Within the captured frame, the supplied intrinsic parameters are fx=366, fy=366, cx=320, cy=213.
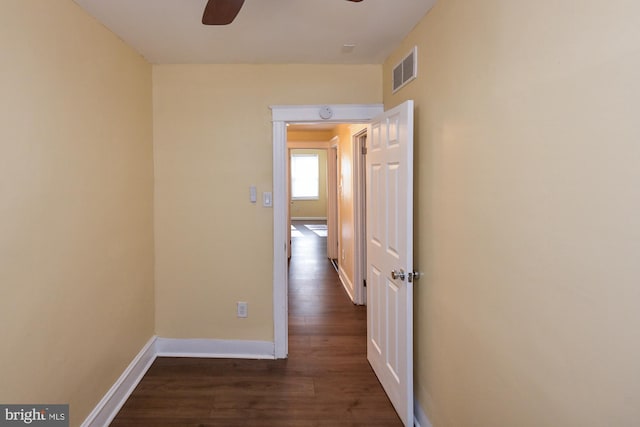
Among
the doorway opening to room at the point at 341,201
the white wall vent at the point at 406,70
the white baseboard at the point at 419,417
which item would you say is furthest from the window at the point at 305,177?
the white baseboard at the point at 419,417

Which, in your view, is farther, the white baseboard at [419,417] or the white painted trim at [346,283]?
the white painted trim at [346,283]

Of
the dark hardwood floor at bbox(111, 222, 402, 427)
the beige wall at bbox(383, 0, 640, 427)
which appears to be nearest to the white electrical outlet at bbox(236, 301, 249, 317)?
the dark hardwood floor at bbox(111, 222, 402, 427)

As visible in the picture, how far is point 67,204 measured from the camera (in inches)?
72.7

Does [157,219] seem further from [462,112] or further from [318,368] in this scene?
[462,112]

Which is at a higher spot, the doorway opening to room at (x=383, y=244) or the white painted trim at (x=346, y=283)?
the doorway opening to room at (x=383, y=244)

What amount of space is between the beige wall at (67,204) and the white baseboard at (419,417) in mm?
1894

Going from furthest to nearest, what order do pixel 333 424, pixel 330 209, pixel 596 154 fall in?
pixel 330 209 → pixel 333 424 → pixel 596 154

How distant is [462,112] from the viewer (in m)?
1.67

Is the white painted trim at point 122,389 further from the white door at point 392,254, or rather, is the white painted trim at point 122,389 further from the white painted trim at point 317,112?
the white painted trim at point 317,112

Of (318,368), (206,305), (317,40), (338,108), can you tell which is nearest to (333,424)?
(318,368)

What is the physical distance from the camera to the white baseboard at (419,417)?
2109 millimetres

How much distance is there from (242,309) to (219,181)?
3.52ft

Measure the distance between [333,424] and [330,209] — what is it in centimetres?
431

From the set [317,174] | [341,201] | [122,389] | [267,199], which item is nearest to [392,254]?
[267,199]
